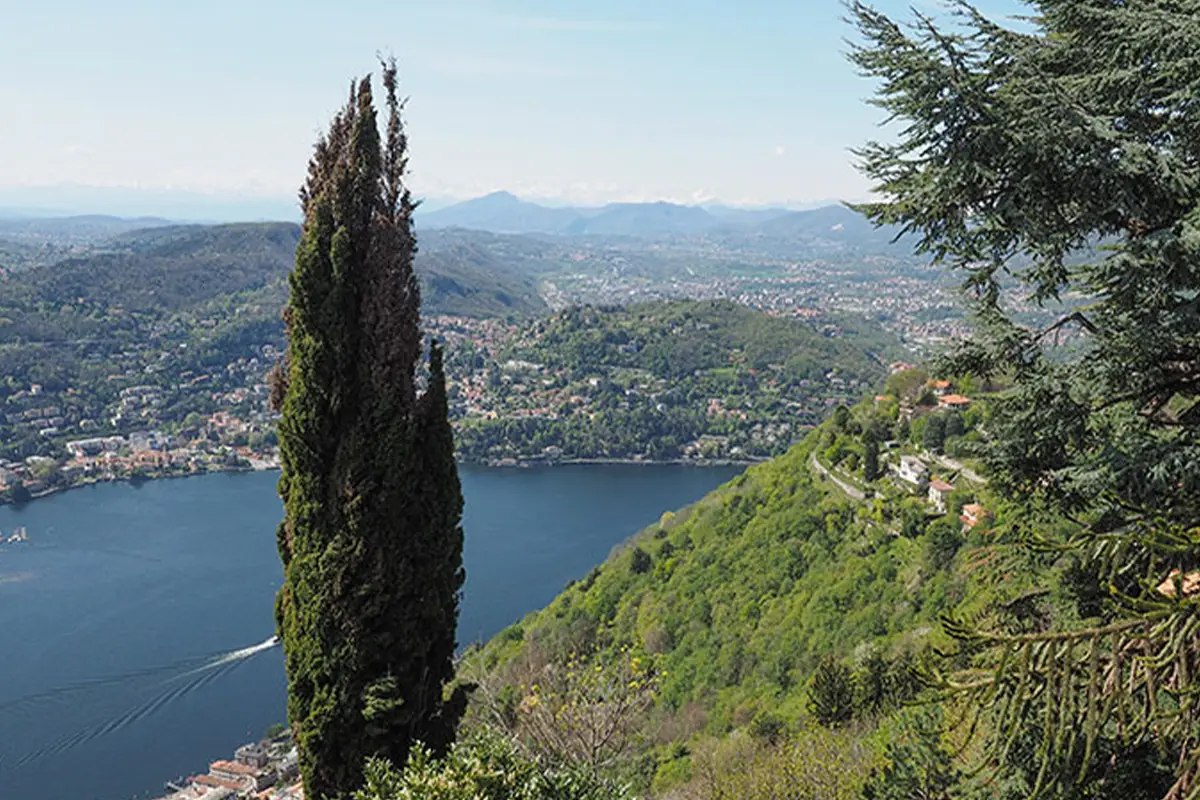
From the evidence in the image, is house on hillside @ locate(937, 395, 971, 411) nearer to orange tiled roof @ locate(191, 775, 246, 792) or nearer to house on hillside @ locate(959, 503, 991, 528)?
house on hillside @ locate(959, 503, 991, 528)

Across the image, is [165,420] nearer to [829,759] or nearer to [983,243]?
[829,759]

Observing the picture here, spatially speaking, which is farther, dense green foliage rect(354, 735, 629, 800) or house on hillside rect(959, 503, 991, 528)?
house on hillside rect(959, 503, 991, 528)

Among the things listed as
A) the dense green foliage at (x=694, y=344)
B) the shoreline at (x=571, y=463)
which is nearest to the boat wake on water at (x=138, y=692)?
the shoreline at (x=571, y=463)

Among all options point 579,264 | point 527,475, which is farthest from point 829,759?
point 579,264

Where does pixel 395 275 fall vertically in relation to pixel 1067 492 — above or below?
above

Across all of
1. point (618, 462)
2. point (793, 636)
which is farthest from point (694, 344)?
point (793, 636)

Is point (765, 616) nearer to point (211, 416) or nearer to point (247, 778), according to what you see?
point (247, 778)

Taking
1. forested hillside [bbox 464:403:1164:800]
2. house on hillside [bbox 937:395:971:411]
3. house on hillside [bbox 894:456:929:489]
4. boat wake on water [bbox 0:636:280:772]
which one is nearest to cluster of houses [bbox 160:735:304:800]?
boat wake on water [bbox 0:636:280:772]
